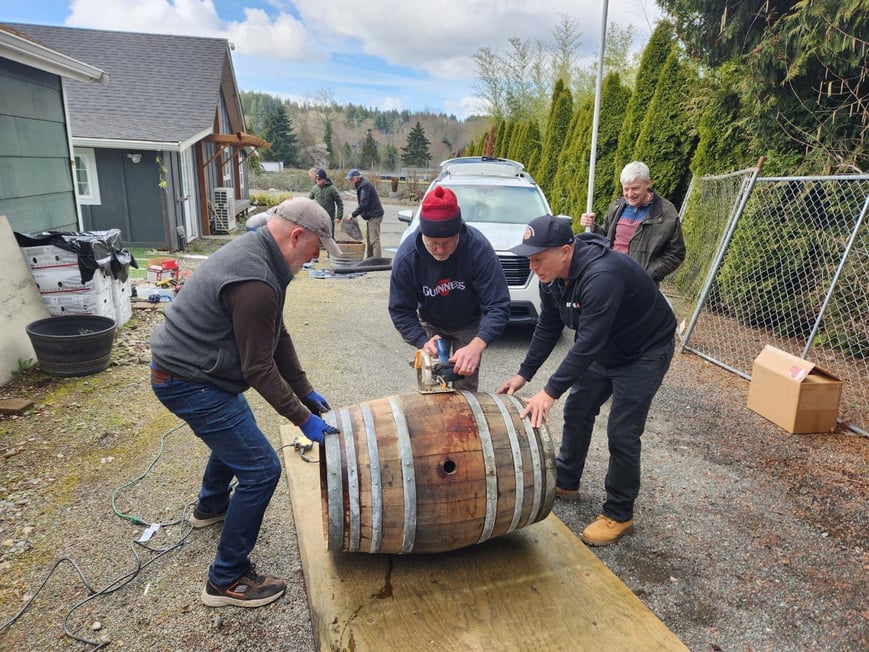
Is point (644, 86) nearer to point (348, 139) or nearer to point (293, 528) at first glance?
point (293, 528)

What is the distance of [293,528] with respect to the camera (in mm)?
3170

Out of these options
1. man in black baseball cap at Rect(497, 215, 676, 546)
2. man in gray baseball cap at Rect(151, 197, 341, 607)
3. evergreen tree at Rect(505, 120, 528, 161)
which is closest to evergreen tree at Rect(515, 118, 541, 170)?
evergreen tree at Rect(505, 120, 528, 161)

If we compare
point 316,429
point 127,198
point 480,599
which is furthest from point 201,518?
point 127,198

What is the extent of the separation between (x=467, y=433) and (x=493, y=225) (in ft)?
16.0

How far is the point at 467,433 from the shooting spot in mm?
2461

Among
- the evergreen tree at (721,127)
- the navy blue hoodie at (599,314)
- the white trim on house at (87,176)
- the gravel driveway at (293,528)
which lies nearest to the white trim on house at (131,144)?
the white trim on house at (87,176)

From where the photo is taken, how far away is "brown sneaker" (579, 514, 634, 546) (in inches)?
120

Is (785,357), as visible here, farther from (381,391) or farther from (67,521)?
(67,521)

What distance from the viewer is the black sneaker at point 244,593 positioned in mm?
2561

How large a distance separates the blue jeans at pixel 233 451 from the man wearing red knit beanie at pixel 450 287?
103cm

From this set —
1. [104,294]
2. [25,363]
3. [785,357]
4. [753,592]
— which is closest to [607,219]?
[785,357]

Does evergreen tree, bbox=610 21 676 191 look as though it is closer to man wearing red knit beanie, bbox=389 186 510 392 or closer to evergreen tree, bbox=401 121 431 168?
man wearing red knit beanie, bbox=389 186 510 392

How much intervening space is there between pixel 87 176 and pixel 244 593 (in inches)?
482

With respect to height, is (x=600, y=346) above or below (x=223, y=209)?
below
